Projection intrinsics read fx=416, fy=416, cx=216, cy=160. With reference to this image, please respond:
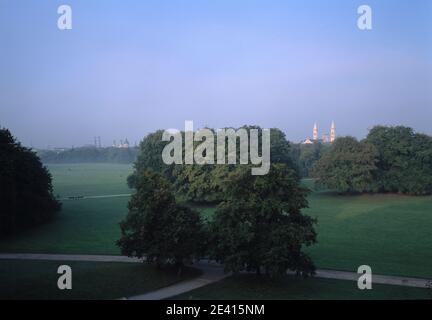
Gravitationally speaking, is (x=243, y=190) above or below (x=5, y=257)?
above

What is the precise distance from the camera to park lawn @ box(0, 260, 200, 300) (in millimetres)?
18547

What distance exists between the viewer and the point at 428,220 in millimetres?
38469

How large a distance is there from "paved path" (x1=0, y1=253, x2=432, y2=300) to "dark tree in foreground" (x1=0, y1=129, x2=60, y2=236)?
7.07 metres

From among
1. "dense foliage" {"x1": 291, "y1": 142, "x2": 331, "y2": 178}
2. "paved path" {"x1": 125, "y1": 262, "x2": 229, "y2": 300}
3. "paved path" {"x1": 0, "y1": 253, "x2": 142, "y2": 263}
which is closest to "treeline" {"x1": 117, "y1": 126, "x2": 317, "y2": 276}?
"paved path" {"x1": 125, "y1": 262, "x2": 229, "y2": 300}

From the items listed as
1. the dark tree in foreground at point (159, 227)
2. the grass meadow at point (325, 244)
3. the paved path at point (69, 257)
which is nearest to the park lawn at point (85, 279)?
the grass meadow at point (325, 244)

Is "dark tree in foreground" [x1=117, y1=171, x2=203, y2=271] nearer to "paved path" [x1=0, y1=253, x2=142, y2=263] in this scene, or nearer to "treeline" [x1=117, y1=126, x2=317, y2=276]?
"treeline" [x1=117, y1=126, x2=317, y2=276]

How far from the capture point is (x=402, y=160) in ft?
191

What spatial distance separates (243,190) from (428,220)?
24993 mm

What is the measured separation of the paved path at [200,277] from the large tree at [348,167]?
3516 cm

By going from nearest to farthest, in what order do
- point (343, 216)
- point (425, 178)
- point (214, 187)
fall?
point (343, 216) < point (214, 187) < point (425, 178)

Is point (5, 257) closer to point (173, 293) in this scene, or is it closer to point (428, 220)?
point (173, 293)

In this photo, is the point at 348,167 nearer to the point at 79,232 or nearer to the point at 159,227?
the point at 79,232

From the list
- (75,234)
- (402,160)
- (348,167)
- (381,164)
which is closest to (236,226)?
(75,234)
